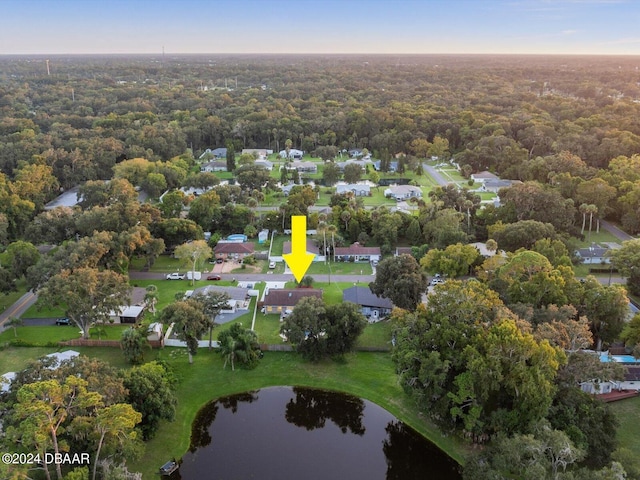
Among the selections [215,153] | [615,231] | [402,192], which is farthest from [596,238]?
[215,153]

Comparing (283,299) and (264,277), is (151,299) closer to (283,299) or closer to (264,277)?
(283,299)

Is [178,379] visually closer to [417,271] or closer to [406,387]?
[406,387]

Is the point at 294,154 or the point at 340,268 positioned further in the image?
the point at 294,154

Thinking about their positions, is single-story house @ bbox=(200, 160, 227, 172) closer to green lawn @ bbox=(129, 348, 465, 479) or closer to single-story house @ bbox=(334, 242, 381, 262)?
single-story house @ bbox=(334, 242, 381, 262)

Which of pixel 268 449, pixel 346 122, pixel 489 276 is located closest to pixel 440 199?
pixel 489 276

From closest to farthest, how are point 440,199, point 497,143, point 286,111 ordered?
point 440,199, point 497,143, point 286,111

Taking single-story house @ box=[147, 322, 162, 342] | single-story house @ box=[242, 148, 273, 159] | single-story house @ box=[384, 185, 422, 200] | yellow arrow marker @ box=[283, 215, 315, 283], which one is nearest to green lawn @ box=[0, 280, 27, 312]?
single-story house @ box=[147, 322, 162, 342]
